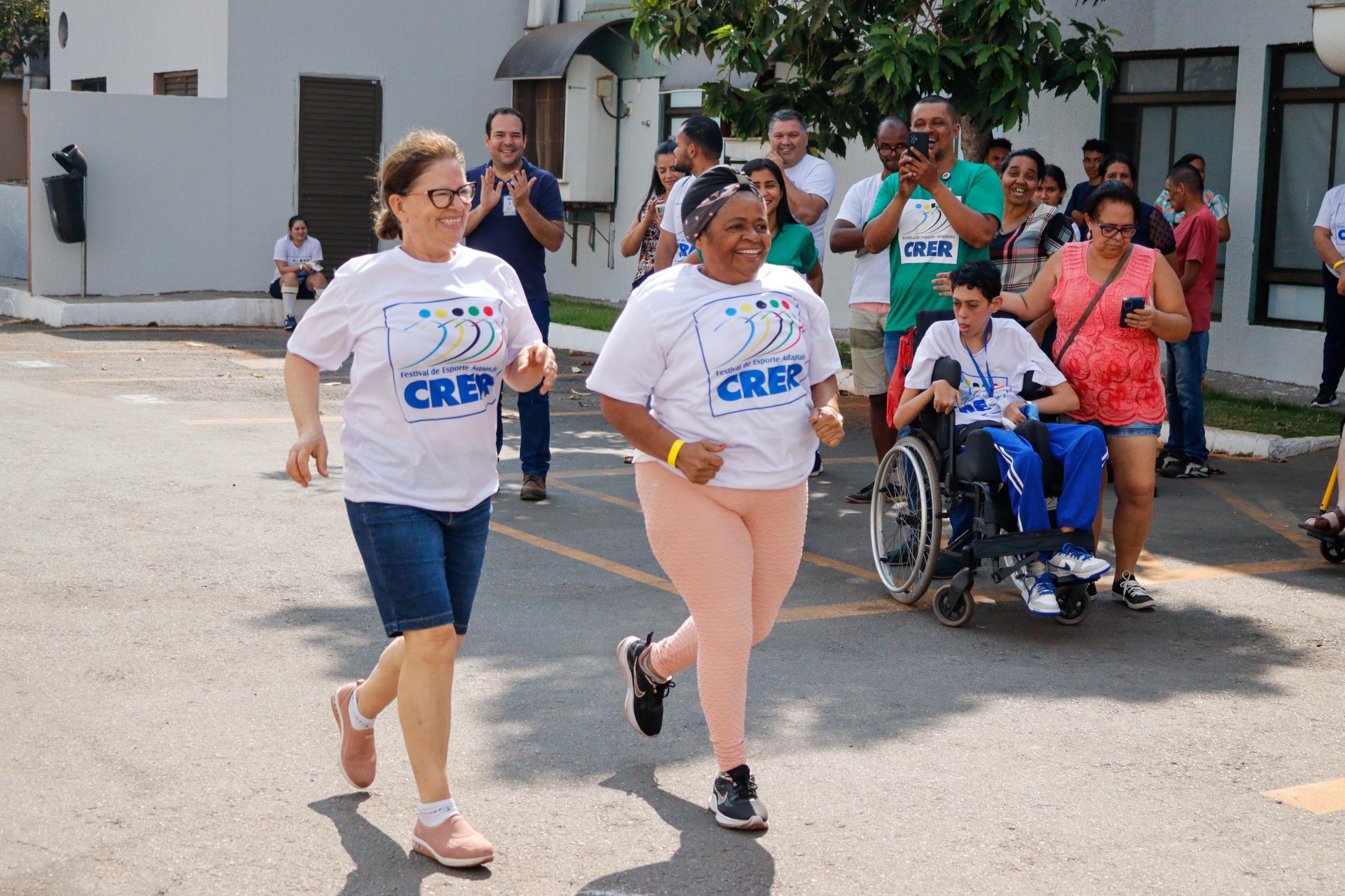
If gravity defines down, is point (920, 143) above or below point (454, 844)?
above

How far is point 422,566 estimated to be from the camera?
3.84 m

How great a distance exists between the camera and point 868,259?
27.6ft

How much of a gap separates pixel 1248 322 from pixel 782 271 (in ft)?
34.4

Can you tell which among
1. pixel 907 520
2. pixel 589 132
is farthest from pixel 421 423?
pixel 589 132

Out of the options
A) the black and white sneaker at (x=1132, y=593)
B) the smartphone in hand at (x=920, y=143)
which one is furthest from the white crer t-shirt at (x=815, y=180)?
the black and white sneaker at (x=1132, y=593)

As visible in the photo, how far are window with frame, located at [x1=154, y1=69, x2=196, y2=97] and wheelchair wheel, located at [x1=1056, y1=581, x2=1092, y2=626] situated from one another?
17.2 metres

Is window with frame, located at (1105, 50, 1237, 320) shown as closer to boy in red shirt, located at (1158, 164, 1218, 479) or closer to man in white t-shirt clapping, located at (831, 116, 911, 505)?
boy in red shirt, located at (1158, 164, 1218, 479)

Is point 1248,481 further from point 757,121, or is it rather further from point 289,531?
point 289,531

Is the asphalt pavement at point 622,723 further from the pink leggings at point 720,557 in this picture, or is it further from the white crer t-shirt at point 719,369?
the white crer t-shirt at point 719,369

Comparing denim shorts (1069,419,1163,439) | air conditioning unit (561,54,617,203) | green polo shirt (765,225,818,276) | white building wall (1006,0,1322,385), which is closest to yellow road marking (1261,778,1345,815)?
denim shorts (1069,419,1163,439)

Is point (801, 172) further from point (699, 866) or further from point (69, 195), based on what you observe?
point (69, 195)

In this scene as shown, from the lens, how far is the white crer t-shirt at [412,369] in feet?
12.7

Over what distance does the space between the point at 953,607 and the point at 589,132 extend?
1543 centimetres

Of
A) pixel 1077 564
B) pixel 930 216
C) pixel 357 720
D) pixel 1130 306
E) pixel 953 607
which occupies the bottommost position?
pixel 953 607
